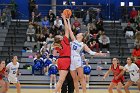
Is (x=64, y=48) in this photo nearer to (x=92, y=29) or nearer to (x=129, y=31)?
(x=92, y=29)

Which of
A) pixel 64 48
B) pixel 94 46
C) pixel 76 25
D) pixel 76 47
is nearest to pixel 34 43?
pixel 76 25

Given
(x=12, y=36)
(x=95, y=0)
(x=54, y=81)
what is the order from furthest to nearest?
(x=95, y=0) → (x=12, y=36) → (x=54, y=81)

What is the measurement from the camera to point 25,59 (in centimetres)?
2275

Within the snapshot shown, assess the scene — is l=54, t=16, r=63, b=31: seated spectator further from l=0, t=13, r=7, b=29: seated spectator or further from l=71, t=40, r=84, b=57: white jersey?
l=71, t=40, r=84, b=57: white jersey

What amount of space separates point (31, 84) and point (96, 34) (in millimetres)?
6061

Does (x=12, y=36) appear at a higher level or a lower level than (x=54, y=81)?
higher

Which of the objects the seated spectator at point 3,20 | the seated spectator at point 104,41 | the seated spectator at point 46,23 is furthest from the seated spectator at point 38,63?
the seated spectator at point 3,20

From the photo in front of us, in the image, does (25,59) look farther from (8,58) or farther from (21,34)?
(21,34)

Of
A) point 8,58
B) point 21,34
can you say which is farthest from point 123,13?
point 8,58

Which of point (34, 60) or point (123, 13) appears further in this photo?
point (123, 13)

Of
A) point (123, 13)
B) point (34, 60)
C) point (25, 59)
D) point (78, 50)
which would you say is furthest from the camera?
point (123, 13)

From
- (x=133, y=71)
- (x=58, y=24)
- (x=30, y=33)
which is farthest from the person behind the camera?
(x=58, y=24)

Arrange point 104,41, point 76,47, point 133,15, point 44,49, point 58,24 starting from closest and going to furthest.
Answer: point 76,47
point 44,49
point 104,41
point 58,24
point 133,15

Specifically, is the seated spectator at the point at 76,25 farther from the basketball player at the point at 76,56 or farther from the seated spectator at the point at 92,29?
the basketball player at the point at 76,56
